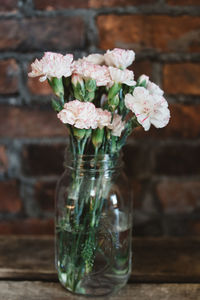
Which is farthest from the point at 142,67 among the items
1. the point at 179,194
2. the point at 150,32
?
the point at 179,194

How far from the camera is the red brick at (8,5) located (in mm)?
873

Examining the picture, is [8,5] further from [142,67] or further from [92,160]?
[92,160]

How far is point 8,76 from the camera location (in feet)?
2.95

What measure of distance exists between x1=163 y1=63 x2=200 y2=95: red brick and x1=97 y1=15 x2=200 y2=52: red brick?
0.04 meters

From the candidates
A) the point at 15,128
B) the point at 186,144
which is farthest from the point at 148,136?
the point at 15,128

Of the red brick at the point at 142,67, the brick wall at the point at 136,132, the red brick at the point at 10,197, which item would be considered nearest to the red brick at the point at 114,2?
the brick wall at the point at 136,132

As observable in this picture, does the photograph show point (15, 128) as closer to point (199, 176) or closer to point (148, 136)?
point (148, 136)

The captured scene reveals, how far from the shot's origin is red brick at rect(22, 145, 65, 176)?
933 millimetres

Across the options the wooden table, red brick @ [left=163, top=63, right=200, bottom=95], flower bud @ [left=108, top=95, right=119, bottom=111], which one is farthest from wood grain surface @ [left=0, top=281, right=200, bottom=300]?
red brick @ [left=163, top=63, right=200, bottom=95]

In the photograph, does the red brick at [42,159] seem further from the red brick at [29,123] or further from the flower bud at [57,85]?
the flower bud at [57,85]

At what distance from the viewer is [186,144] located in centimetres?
93

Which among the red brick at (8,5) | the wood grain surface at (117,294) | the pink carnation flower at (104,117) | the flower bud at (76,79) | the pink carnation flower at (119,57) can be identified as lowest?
the wood grain surface at (117,294)

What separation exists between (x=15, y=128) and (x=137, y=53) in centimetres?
34

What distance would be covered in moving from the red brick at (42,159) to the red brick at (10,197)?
53 mm
